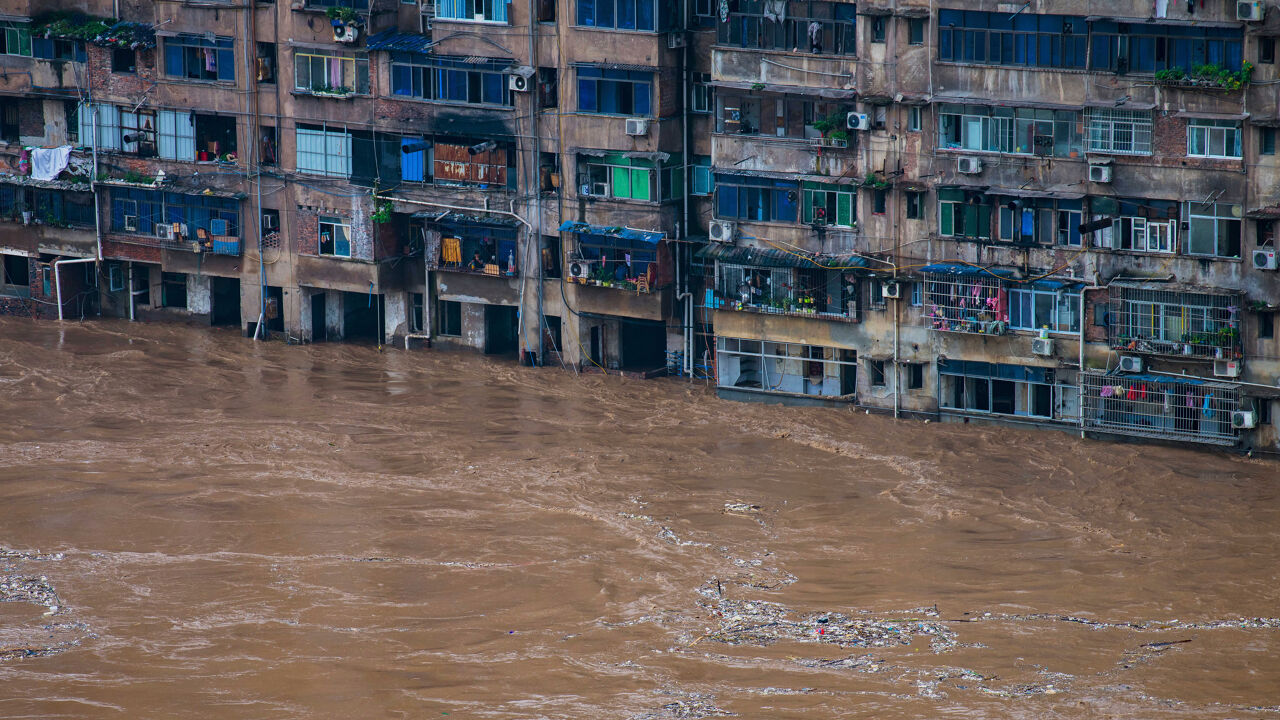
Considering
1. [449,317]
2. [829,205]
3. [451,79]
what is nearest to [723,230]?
[829,205]

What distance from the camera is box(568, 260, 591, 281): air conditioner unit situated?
56.8 m

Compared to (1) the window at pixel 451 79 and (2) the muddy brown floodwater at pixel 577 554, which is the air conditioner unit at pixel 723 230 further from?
(1) the window at pixel 451 79

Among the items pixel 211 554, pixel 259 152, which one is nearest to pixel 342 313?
pixel 259 152

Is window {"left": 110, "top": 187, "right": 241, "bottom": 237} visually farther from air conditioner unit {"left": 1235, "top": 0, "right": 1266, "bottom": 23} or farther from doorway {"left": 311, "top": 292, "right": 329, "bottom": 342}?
air conditioner unit {"left": 1235, "top": 0, "right": 1266, "bottom": 23}

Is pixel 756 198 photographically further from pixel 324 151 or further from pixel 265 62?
pixel 265 62

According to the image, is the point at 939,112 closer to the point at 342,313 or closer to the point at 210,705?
the point at 342,313

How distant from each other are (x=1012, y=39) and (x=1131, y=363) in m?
7.95

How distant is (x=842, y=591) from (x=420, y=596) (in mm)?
7946

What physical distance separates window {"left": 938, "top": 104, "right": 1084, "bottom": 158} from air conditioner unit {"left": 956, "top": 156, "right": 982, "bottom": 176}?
0.52 metres

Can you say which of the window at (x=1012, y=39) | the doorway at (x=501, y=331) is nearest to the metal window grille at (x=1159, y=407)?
the window at (x=1012, y=39)

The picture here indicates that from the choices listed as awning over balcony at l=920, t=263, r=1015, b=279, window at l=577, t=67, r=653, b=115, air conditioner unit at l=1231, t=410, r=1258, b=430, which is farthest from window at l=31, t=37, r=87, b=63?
air conditioner unit at l=1231, t=410, r=1258, b=430

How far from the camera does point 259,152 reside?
60844 mm

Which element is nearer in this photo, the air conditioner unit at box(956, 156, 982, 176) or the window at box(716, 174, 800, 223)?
the air conditioner unit at box(956, 156, 982, 176)

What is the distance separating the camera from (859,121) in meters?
52.6
